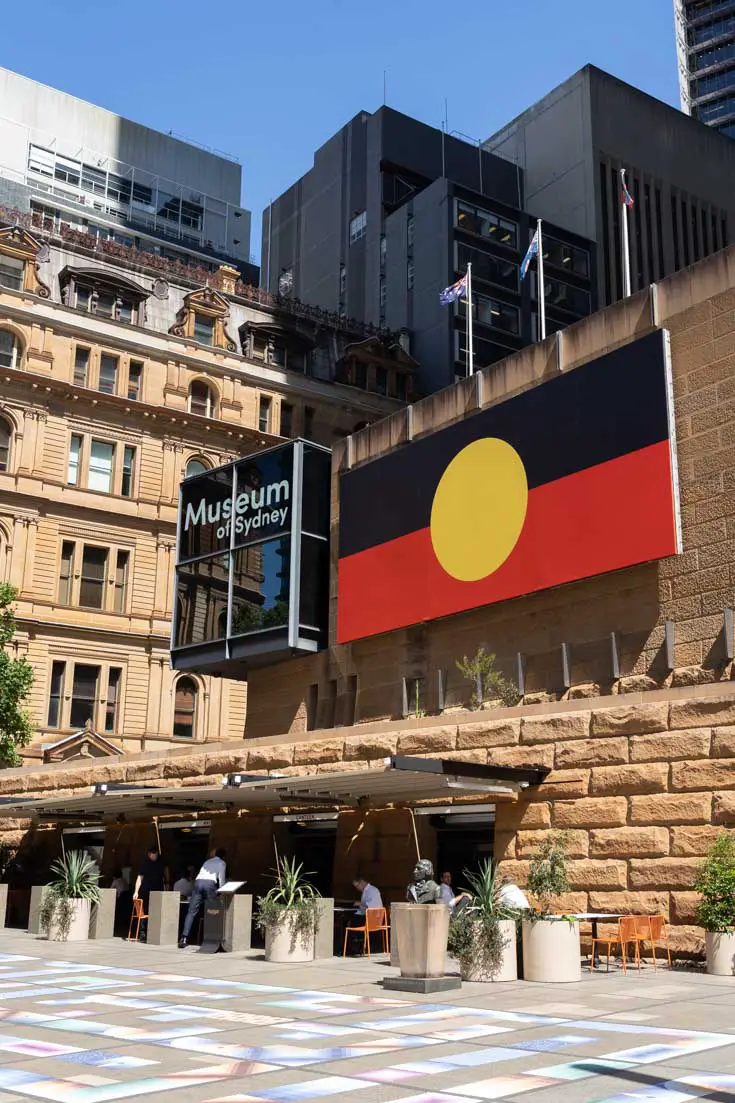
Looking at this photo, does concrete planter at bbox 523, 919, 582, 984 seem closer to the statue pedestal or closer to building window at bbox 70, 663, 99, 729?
the statue pedestal

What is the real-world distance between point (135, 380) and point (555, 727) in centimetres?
3873

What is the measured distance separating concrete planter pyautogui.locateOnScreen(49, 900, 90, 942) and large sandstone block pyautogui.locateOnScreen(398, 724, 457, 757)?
7.00m

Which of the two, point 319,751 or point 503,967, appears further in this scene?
point 319,751

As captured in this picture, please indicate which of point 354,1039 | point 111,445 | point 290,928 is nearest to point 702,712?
point 290,928

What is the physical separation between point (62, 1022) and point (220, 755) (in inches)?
593

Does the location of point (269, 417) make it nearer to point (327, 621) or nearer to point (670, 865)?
point (327, 621)

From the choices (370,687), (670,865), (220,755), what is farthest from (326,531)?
(670,865)

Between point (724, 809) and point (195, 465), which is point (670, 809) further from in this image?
point (195, 465)

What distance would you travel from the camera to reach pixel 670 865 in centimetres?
1753

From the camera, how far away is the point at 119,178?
96.4 metres

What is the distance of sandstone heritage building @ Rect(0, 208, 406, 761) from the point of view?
163ft

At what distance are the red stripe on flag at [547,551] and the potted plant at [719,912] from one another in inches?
290

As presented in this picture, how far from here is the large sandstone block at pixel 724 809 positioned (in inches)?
666

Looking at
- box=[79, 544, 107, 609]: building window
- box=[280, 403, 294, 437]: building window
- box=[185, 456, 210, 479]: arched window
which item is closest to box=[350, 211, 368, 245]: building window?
box=[280, 403, 294, 437]: building window
